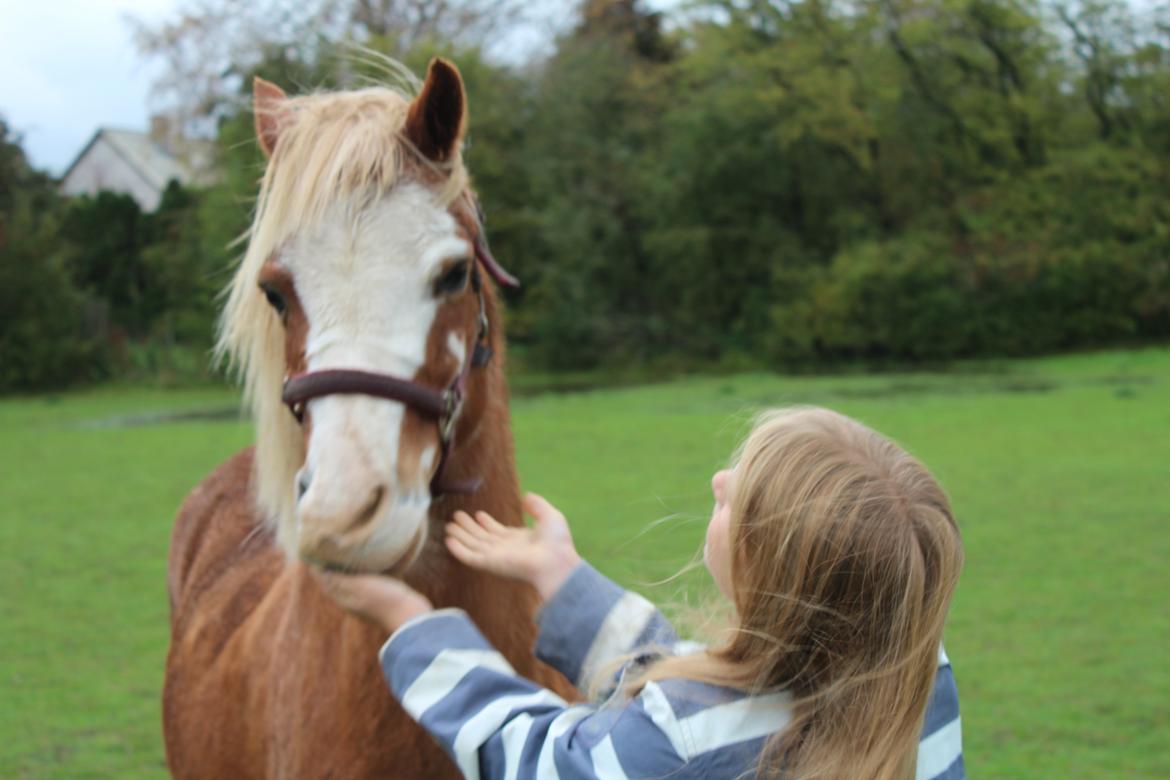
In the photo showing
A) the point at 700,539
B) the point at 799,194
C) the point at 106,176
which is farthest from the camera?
the point at 106,176

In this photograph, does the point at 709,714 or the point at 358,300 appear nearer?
the point at 709,714

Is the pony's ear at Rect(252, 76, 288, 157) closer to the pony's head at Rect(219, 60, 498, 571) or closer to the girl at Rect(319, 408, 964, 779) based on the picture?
the pony's head at Rect(219, 60, 498, 571)

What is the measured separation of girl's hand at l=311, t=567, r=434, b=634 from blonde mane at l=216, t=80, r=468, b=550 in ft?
1.68

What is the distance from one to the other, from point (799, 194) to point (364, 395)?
25337mm

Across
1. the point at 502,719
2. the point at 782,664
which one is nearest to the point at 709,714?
the point at 782,664

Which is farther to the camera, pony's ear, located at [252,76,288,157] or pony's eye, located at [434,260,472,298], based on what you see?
pony's ear, located at [252,76,288,157]

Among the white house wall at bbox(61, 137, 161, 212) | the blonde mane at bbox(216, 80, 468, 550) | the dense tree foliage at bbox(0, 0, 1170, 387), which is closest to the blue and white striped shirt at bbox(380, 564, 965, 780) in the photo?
the blonde mane at bbox(216, 80, 468, 550)

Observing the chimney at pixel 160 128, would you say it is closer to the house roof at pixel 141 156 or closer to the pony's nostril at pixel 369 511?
the house roof at pixel 141 156

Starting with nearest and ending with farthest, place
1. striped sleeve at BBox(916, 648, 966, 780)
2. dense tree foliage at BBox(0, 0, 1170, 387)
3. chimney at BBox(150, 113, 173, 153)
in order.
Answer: striped sleeve at BBox(916, 648, 966, 780)
dense tree foliage at BBox(0, 0, 1170, 387)
chimney at BBox(150, 113, 173, 153)

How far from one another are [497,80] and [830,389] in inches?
489

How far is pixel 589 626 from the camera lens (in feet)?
4.82

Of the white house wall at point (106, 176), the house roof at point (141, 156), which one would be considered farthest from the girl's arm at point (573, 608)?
the white house wall at point (106, 176)

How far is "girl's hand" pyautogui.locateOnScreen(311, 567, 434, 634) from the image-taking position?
1508 millimetres

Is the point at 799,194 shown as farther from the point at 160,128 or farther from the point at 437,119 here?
the point at 437,119
